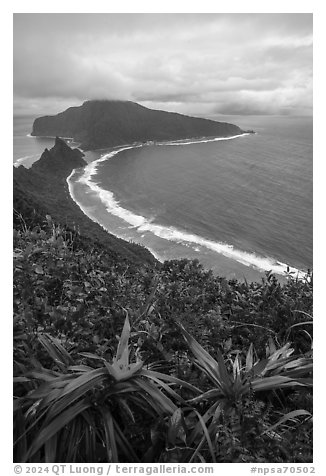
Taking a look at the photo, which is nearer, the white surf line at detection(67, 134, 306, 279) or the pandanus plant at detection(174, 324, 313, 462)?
the pandanus plant at detection(174, 324, 313, 462)

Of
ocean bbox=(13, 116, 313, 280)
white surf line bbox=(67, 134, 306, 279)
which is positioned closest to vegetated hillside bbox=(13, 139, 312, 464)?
ocean bbox=(13, 116, 313, 280)

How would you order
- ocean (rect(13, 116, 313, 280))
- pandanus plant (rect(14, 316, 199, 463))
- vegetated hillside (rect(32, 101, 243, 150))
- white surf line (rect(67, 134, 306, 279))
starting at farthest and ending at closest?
white surf line (rect(67, 134, 306, 279)), ocean (rect(13, 116, 313, 280)), vegetated hillside (rect(32, 101, 243, 150)), pandanus plant (rect(14, 316, 199, 463))

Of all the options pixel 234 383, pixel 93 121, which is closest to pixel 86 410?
pixel 234 383

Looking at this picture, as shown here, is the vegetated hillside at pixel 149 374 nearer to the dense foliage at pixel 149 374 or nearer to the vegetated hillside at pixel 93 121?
the dense foliage at pixel 149 374

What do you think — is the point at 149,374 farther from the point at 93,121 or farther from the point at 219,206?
the point at 219,206

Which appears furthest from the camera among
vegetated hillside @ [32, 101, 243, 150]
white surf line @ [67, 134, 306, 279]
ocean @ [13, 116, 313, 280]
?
white surf line @ [67, 134, 306, 279]

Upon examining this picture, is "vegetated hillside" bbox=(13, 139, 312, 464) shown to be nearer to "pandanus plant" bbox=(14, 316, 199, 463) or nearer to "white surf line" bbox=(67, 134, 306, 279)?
"pandanus plant" bbox=(14, 316, 199, 463)

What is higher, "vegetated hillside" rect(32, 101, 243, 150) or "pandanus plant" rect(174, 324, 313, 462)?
"vegetated hillside" rect(32, 101, 243, 150)
